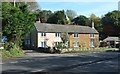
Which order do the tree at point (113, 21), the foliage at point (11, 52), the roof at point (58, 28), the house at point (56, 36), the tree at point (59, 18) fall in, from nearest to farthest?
the foliage at point (11, 52), the house at point (56, 36), the roof at point (58, 28), the tree at point (59, 18), the tree at point (113, 21)

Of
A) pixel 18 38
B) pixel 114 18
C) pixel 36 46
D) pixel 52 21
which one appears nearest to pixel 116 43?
pixel 114 18

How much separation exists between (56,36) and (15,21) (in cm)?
3197

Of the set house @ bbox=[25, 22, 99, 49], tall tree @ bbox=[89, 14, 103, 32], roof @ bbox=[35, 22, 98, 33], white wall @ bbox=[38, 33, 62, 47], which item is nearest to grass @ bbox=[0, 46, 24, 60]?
white wall @ bbox=[38, 33, 62, 47]

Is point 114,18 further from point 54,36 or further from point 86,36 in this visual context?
point 54,36

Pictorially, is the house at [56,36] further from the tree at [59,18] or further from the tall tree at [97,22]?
the tall tree at [97,22]

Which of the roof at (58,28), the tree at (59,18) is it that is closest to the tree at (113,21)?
the tree at (59,18)

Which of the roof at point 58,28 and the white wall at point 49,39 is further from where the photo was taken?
the roof at point 58,28

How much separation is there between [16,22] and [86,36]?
39.7 m

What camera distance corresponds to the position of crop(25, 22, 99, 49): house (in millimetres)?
73750

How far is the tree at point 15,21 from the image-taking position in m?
44.5

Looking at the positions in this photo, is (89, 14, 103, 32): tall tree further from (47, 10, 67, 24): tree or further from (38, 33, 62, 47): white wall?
(38, 33, 62, 47): white wall

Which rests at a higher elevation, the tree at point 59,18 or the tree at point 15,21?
the tree at point 59,18

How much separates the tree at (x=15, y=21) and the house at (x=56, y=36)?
77.7ft

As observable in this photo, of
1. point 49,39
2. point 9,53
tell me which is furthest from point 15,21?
point 49,39
